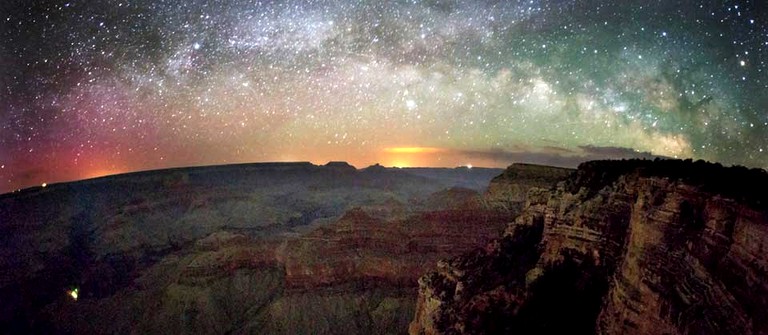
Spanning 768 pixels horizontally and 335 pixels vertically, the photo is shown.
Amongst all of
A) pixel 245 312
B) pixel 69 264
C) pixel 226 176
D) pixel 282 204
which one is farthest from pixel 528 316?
pixel 226 176

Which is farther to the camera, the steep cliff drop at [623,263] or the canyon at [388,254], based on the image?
the canyon at [388,254]

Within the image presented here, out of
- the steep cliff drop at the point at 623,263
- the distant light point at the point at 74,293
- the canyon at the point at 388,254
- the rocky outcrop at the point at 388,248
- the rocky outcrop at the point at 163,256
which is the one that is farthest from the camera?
the distant light point at the point at 74,293

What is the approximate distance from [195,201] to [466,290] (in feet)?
246

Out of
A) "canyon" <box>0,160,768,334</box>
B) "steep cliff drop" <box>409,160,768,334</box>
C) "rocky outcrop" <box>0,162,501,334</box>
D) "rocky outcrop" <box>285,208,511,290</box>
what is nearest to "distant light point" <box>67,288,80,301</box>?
"canyon" <box>0,160,768,334</box>

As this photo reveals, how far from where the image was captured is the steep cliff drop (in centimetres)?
991

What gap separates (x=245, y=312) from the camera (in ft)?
147

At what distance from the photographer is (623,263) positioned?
1456 cm

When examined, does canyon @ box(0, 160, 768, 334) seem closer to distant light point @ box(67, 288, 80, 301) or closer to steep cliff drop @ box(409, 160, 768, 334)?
steep cliff drop @ box(409, 160, 768, 334)

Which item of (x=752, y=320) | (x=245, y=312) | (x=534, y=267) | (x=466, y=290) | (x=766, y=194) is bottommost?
(x=245, y=312)

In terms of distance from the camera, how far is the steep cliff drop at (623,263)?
390 inches

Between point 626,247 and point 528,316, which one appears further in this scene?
point 528,316

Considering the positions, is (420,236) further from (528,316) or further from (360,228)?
(528,316)

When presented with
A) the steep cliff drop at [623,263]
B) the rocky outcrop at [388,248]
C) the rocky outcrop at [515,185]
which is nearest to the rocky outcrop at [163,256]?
the rocky outcrop at [388,248]

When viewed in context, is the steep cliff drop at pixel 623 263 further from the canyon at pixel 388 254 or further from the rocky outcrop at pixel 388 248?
the rocky outcrop at pixel 388 248
